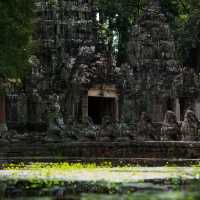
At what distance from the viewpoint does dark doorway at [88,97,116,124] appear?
1666 inches

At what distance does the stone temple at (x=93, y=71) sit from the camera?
37656 millimetres

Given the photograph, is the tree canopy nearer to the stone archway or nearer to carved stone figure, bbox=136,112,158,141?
the stone archway

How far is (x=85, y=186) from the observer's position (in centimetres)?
1228

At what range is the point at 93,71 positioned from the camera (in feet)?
126

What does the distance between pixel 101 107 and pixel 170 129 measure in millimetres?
15776

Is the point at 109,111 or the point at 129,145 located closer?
the point at 129,145

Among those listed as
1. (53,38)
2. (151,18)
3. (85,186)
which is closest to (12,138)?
(53,38)

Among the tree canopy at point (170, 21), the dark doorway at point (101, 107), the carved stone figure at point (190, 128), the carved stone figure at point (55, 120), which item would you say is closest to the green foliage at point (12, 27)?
the carved stone figure at point (190, 128)

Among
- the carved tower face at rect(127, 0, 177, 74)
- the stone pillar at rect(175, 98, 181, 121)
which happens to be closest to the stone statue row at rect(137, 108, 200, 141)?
the carved tower face at rect(127, 0, 177, 74)

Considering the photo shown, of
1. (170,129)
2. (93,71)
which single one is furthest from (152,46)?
(170,129)

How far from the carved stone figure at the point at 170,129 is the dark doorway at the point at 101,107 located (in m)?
12.2

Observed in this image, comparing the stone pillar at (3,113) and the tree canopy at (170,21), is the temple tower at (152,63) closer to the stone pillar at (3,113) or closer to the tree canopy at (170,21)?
the stone pillar at (3,113)

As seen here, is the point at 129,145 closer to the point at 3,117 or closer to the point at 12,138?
the point at 12,138

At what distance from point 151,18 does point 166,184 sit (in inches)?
1151
